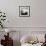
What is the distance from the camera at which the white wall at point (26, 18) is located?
3.42m

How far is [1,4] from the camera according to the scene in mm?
3422

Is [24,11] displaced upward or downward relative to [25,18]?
upward

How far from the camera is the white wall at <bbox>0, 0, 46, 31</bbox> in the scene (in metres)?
3.42

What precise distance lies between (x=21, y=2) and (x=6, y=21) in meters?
0.62

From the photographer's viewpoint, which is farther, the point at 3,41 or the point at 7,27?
the point at 7,27

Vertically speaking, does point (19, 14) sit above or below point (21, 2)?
below

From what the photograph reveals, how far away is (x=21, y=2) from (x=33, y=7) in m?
0.34

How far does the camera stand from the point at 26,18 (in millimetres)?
3449

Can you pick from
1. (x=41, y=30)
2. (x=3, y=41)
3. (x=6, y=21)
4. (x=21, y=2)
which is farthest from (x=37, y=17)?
(x=3, y=41)

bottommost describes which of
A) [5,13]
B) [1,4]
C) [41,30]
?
[41,30]

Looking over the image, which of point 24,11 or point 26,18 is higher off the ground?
point 24,11

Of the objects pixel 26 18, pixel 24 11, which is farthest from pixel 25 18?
pixel 24 11

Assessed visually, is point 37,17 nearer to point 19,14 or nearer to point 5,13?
point 19,14

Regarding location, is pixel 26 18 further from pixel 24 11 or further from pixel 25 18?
pixel 24 11
